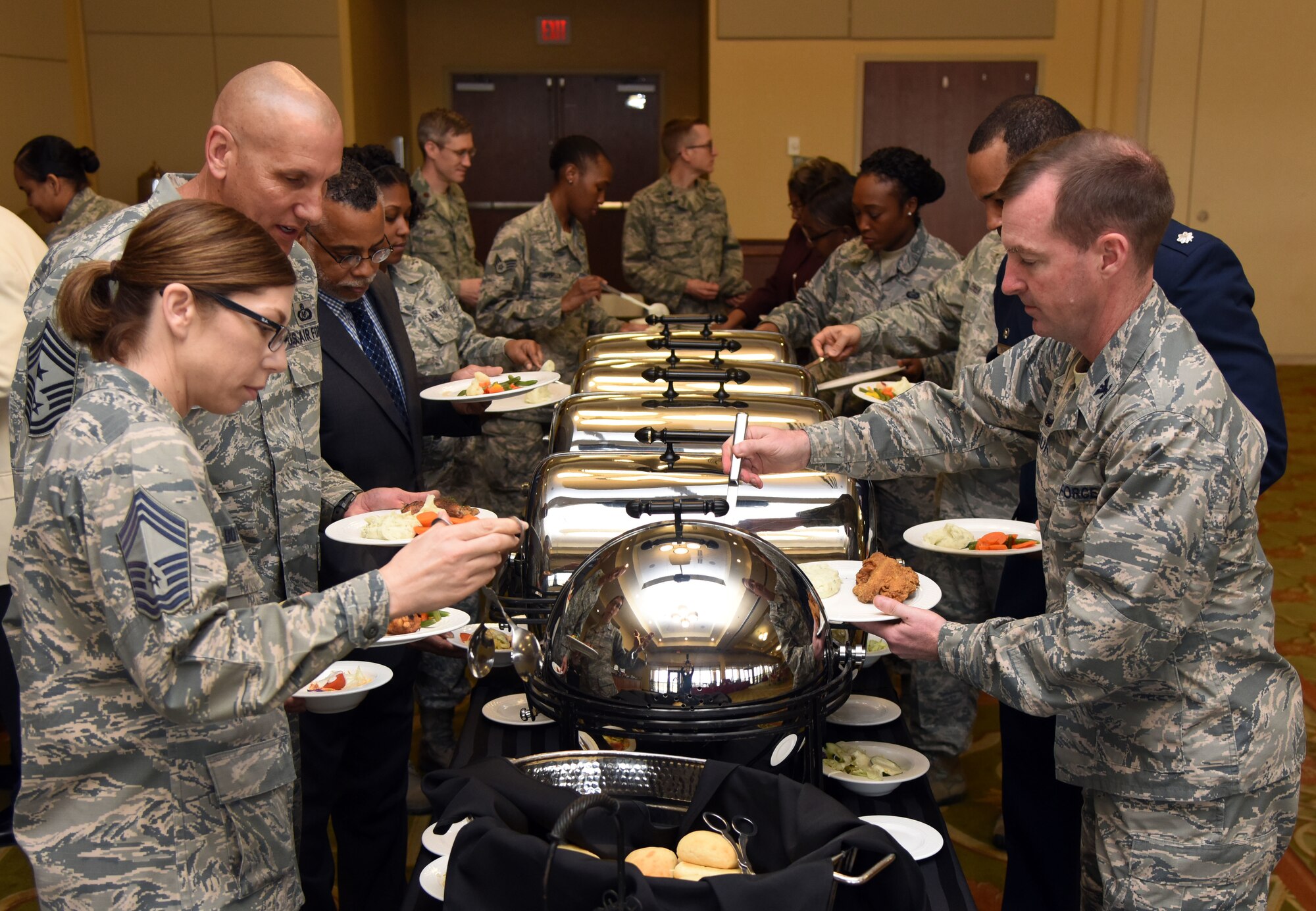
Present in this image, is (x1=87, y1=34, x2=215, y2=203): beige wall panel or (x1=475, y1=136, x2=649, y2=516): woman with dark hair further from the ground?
(x1=87, y1=34, x2=215, y2=203): beige wall panel

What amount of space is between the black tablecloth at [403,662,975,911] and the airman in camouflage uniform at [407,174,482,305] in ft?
9.26

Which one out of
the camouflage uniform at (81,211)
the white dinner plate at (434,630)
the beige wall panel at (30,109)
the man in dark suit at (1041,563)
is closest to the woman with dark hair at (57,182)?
the camouflage uniform at (81,211)

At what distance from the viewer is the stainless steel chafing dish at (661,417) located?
2176mm

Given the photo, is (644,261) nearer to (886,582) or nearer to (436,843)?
(886,582)

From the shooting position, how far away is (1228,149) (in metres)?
8.39

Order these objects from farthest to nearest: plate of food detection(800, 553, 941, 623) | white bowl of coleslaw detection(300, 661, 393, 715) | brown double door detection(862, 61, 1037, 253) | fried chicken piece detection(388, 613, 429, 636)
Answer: brown double door detection(862, 61, 1037, 253)
fried chicken piece detection(388, 613, 429, 636)
white bowl of coleslaw detection(300, 661, 393, 715)
plate of food detection(800, 553, 941, 623)

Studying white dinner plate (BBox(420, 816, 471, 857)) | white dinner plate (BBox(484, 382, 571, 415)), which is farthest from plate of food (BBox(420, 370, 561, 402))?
white dinner plate (BBox(420, 816, 471, 857))

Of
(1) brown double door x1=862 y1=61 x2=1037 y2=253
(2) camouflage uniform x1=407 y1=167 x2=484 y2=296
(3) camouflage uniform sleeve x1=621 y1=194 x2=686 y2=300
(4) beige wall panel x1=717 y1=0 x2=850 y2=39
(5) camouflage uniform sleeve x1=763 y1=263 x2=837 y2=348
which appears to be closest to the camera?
(5) camouflage uniform sleeve x1=763 y1=263 x2=837 y2=348

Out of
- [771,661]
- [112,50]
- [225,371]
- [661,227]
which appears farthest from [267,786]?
[112,50]

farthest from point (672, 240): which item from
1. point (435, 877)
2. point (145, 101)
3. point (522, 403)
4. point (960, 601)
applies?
point (435, 877)

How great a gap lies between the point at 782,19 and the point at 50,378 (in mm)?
7012

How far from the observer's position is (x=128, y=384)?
3.57 feet

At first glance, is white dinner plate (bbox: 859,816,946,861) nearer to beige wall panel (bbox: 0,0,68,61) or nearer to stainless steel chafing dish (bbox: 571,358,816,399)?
stainless steel chafing dish (bbox: 571,358,816,399)

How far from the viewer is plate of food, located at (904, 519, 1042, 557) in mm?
1964
